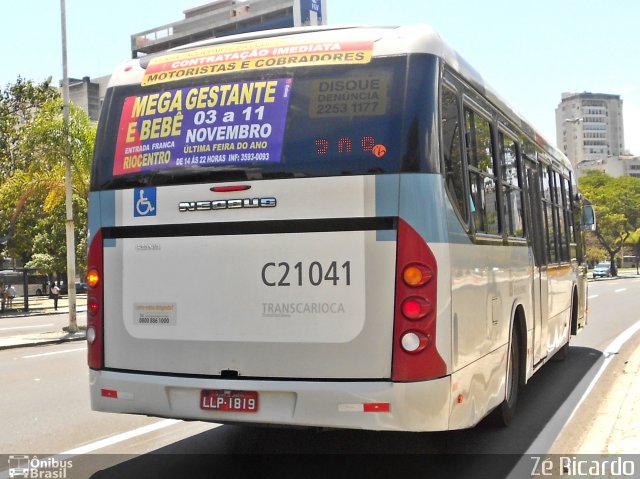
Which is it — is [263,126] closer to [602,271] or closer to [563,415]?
[563,415]

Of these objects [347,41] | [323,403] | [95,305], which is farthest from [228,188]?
[323,403]

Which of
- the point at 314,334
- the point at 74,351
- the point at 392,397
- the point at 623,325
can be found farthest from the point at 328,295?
the point at 623,325

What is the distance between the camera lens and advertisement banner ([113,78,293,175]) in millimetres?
5340

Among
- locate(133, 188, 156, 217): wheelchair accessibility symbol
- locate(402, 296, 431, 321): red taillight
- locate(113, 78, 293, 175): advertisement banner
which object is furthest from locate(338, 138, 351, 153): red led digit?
locate(133, 188, 156, 217): wheelchair accessibility symbol

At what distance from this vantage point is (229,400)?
5.20 meters

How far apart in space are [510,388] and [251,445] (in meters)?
2.47

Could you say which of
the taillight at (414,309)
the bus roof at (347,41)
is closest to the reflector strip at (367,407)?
the taillight at (414,309)

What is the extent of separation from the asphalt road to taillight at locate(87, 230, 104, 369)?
2.97 feet

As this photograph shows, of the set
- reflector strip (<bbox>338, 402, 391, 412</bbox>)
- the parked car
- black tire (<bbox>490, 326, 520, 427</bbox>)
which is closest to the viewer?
reflector strip (<bbox>338, 402, 391, 412</bbox>)

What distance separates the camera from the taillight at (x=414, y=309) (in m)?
4.91

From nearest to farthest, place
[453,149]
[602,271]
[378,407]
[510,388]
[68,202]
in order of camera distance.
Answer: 1. [378,407]
2. [453,149]
3. [510,388]
4. [68,202]
5. [602,271]

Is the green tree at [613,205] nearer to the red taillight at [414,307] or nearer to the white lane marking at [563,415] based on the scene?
the white lane marking at [563,415]

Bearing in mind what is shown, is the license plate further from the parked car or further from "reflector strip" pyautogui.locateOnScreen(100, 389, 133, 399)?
the parked car

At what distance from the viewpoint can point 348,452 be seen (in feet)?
21.1
